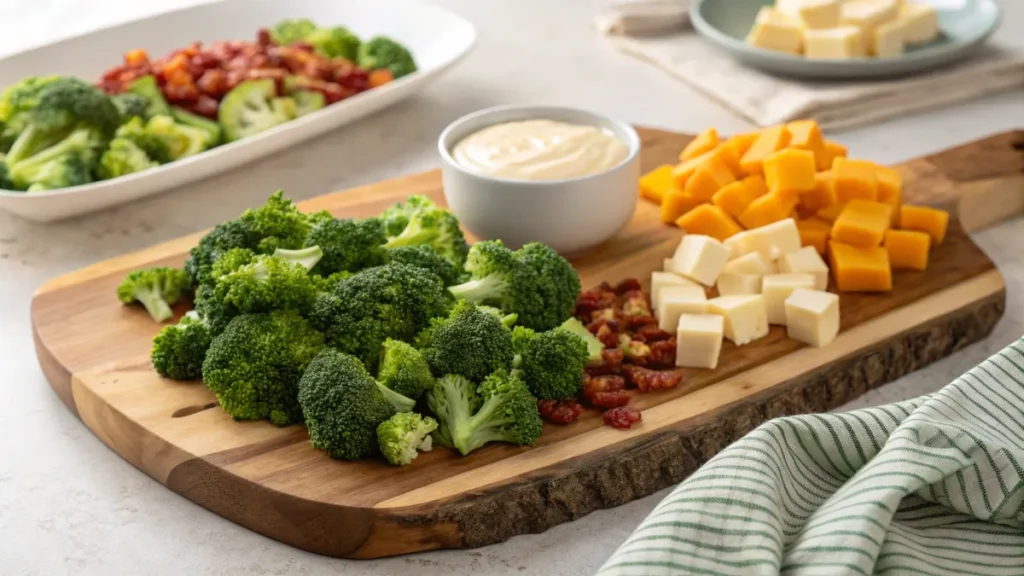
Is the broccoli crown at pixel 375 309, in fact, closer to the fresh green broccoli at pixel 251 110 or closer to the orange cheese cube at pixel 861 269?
the orange cheese cube at pixel 861 269

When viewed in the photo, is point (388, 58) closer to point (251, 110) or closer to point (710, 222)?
point (251, 110)

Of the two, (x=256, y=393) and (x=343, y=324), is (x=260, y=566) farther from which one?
(x=343, y=324)

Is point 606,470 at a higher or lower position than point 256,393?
lower

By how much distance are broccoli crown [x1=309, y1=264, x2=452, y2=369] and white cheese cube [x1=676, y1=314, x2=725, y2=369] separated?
54 centimetres

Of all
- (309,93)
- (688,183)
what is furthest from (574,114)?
(309,93)

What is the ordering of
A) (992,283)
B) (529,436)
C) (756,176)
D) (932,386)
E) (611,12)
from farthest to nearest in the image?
(611,12) → (756,176) → (992,283) → (932,386) → (529,436)

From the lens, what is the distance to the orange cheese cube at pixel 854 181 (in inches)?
120

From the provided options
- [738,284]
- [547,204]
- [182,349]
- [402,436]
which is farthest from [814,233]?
[182,349]

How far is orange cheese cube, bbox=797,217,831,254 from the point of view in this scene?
3.05 meters

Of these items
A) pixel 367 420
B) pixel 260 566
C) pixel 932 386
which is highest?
pixel 367 420

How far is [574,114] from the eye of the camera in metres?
3.27

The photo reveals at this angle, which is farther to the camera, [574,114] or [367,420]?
[574,114]

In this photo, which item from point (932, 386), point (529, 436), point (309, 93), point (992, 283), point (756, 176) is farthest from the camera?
point (309, 93)

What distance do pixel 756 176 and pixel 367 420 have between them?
141 centimetres
